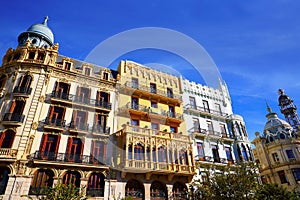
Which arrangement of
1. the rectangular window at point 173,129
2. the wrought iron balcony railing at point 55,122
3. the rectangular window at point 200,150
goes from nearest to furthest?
1. the wrought iron balcony railing at point 55,122
2. the rectangular window at point 200,150
3. the rectangular window at point 173,129

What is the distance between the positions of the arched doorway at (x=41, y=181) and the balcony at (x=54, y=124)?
4.00 meters

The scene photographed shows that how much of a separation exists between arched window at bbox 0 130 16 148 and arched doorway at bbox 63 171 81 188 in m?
5.48

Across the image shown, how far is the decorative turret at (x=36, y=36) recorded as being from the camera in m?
26.5

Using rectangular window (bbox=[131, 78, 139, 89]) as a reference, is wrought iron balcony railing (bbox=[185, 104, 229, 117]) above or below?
below

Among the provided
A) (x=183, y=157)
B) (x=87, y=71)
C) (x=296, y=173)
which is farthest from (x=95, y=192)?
(x=296, y=173)

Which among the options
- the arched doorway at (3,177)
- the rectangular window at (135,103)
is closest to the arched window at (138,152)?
the rectangular window at (135,103)

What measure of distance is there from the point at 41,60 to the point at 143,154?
15.6 meters

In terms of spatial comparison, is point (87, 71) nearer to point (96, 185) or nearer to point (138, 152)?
point (138, 152)

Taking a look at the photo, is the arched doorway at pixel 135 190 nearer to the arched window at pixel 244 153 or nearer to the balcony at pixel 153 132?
the balcony at pixel 153 132

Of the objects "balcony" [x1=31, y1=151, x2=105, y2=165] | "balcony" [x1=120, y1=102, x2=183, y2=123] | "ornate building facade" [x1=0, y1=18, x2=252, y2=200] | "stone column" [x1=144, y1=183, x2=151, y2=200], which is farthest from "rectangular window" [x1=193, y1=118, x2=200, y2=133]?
"balcony" [x1=31, y1=151, x2=105, y2=165]

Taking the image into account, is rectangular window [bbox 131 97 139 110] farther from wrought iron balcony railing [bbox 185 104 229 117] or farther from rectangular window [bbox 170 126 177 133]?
wrought iron balcony railing [bbox 185 104 229 117]

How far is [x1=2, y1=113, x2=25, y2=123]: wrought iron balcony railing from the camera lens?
19.0m

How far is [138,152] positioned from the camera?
21062 millimetres

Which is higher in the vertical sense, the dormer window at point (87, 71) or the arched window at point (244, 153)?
the dormer window at point (87, 71)
